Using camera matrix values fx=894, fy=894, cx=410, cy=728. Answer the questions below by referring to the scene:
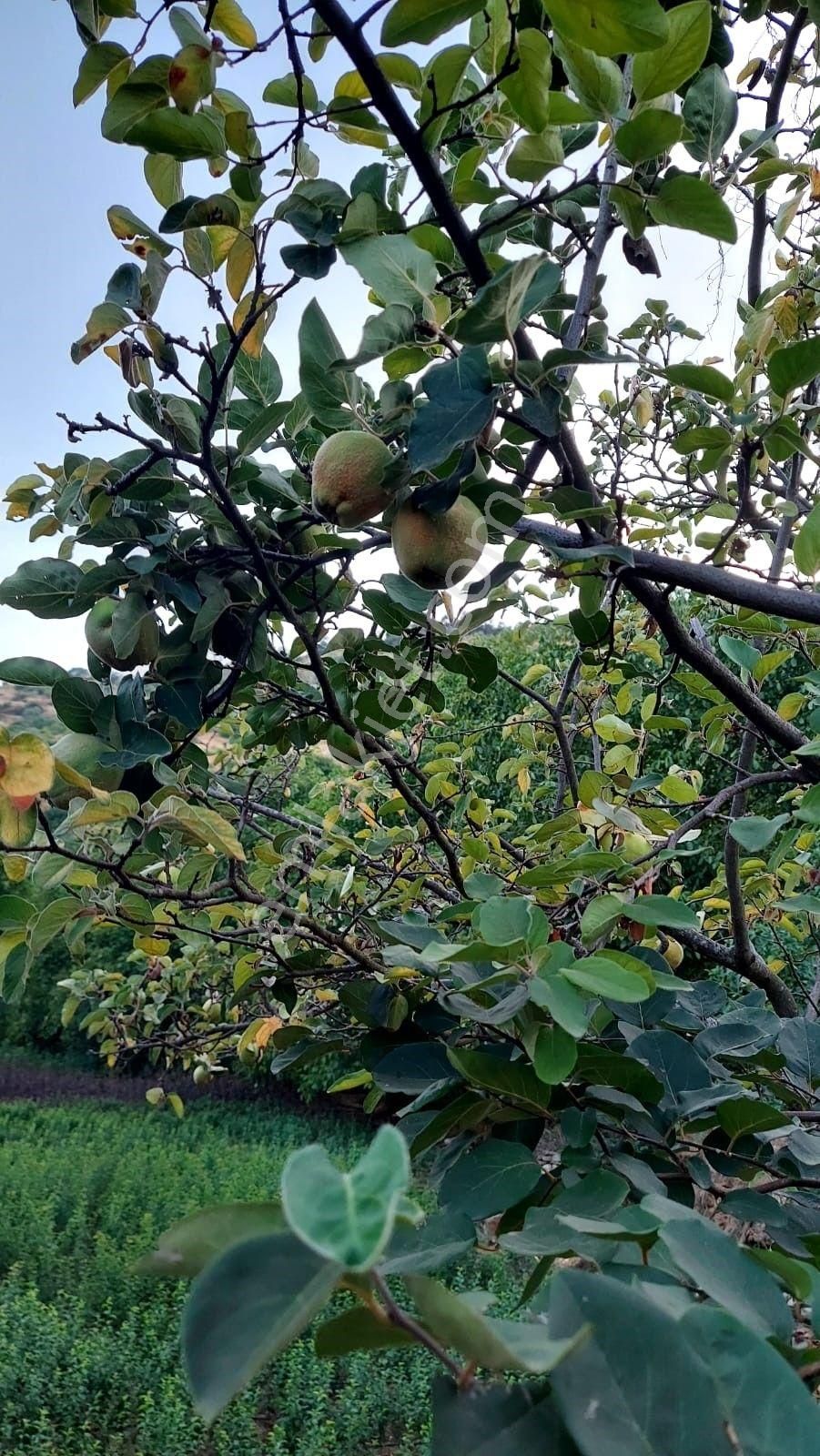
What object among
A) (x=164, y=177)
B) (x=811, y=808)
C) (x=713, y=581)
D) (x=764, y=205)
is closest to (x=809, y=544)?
(x=713, y=581)

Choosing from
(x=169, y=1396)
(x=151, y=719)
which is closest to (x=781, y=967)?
(x=169, y=1396)

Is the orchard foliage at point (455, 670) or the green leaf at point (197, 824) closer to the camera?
the orchard foliage at point (455, 670)

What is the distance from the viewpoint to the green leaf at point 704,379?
2.38ft

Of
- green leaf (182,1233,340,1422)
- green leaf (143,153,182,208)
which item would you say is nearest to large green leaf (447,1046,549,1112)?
green leaf (182,1233,340,1422)

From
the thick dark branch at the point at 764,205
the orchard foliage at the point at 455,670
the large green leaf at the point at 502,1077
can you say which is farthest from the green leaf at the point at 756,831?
the thick dark branch at the point at 764,205

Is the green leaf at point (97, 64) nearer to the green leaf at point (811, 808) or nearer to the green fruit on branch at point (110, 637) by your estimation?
the green fruit on branch at point (110, 637)

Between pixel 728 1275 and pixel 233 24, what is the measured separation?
99 centimetres

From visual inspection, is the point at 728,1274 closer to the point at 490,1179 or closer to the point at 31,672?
the point at 490,1179

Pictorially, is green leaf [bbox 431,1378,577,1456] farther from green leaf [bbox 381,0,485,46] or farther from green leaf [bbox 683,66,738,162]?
green leaf [bbox 683,66,738,162]

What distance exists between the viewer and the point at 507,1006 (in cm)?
57

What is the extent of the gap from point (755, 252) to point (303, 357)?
A: 1.26 metres

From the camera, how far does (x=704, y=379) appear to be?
74cm

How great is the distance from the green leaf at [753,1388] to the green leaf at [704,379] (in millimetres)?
649

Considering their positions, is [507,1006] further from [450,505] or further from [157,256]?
[157,256]
